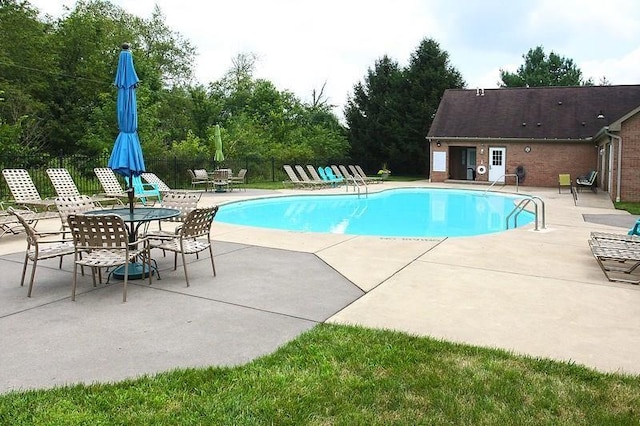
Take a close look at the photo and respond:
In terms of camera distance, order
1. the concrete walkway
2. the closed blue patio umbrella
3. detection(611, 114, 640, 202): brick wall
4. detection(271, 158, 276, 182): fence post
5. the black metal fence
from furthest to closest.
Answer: detection(271, 158, 276, 182): fence post
the black metal fence
detection(611, 114, 640, 202): brick wall
the closed blue patio umbrella
the concrete walkway

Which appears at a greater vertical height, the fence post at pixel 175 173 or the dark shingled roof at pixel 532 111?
the dark shingled roof at pixel 532 111

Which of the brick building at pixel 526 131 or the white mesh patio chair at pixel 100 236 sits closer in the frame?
the white mesh patio chair at pixel 100 236

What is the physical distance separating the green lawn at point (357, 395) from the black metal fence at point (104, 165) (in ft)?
44.8

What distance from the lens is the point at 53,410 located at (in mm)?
2807

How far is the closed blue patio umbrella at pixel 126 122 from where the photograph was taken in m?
6.39

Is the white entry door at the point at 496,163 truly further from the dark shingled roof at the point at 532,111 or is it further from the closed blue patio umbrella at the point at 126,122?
the closed blue patio umbrella at the point at 126,122

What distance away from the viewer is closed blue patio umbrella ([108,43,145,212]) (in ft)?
21.0

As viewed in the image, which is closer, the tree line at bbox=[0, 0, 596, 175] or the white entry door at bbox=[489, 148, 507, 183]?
the tree line at bbox=[0, 0, 596, 175]

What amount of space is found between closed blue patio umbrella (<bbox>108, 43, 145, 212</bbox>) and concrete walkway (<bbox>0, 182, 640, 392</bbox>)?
140 cm

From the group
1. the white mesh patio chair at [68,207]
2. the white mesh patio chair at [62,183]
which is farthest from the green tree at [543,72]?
the white mesh patio chair at [68,207]

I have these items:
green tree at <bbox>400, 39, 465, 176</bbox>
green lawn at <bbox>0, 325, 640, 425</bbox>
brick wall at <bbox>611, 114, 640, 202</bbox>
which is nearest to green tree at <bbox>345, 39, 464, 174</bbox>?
green tree at <bbox>400, 39, 465, 176</bbox>

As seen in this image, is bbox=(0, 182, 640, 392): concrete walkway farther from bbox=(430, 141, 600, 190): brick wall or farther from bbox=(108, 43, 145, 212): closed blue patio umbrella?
bbox=(430, 141, 600, 190): brick wall

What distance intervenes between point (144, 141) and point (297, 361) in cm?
1937

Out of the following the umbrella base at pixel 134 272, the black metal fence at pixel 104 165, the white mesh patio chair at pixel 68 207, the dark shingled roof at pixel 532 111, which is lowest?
the umbrella base at pixel 134 272
